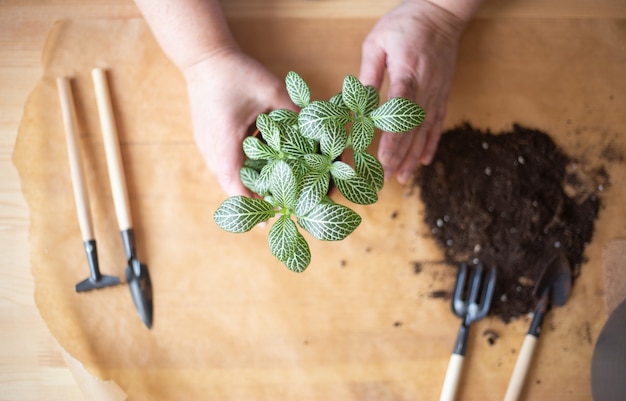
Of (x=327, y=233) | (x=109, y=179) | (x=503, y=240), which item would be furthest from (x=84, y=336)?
(x=503, y=240)

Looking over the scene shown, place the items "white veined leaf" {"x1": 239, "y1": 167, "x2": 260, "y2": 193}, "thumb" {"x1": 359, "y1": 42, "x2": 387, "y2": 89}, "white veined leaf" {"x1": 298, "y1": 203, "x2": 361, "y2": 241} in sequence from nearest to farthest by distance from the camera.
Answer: "white veined leaf" {"x1": 298, "y1": 203, "x2": 361, "y2": 241} → "white veined leaf" {"x1": 239, "y1": 167, "x2": 260, "y2": 193} → "thumb" {"x1": 359, "y1": 42, "x2": 387, "y2": 89}

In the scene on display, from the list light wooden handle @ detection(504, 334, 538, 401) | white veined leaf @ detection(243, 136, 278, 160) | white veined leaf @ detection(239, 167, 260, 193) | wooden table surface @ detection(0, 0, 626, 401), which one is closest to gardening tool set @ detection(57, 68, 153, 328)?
wooden table surface @ detection(0, 0, 626, 401)

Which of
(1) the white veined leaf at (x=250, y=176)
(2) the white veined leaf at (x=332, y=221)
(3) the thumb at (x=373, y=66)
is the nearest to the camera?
(2) the white veined leaf at (x=332, y=221)

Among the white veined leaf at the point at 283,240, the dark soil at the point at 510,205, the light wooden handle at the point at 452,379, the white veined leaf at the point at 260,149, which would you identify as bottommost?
the light wooden handle at the point at 452,379

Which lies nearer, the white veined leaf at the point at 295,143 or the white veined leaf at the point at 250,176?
the white veined leaf at the point at 295,143

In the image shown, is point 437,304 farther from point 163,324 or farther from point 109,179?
point 109,179

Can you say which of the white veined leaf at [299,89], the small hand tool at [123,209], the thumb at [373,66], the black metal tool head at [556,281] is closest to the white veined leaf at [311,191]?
the white veined leaf at [299,89]

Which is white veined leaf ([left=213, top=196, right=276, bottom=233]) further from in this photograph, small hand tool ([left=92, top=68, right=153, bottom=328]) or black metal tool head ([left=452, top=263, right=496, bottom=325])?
black metal tool head ([left=452, top=263, right=496, bottom=325])

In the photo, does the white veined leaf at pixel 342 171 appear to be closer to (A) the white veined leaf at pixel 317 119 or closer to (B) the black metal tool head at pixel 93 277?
(A) the white veined leaf at pixel 317 119
